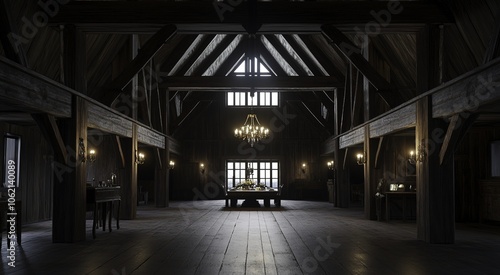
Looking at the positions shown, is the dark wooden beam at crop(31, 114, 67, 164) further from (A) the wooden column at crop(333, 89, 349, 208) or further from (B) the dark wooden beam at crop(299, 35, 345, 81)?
(A) the wooden column at crop(333, 89, 349, 208)

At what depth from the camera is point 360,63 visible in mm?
10180

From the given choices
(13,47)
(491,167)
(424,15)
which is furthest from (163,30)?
(491,167)

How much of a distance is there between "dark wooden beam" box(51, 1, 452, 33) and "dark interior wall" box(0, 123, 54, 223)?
324cm

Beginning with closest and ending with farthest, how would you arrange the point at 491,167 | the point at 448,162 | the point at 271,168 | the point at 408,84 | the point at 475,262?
the point at 475,262 → the point at 448,162 → the point at 491,167 → the point at 408,84 → the point at 271,168

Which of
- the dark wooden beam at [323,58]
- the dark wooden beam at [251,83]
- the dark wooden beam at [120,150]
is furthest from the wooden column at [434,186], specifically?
the dark wooden beam at [251,83]

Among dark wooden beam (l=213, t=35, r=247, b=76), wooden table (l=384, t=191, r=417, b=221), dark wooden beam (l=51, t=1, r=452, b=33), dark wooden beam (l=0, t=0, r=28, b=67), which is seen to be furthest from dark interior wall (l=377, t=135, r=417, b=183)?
dark wooden beam (l=0, t=0, r=28, b=67)

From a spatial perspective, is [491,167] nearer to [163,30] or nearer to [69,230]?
[163,30]

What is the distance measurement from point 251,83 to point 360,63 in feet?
25.6

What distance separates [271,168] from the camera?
24594mm

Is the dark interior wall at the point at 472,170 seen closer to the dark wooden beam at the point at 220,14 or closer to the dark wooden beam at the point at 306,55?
the dark wooden beam at the point at 220,14

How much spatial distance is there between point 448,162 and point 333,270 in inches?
141

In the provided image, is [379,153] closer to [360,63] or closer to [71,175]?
[360,63]

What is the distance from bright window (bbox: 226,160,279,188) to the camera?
80.6 feet

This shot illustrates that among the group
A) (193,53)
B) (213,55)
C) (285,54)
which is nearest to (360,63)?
(193,53)
